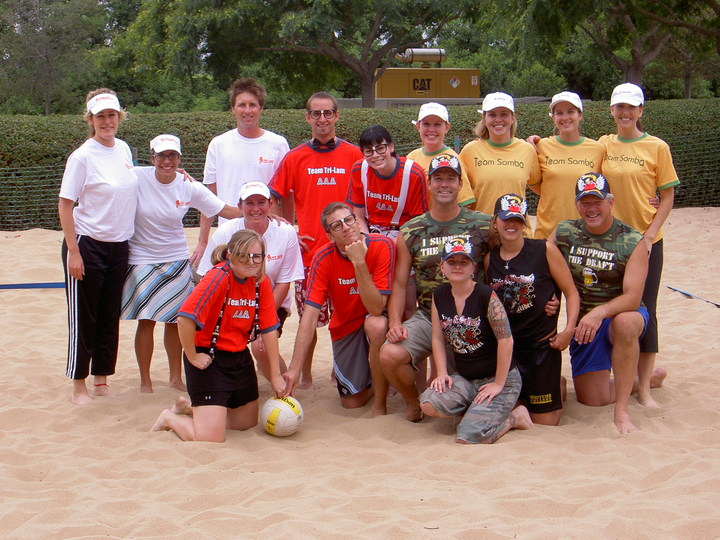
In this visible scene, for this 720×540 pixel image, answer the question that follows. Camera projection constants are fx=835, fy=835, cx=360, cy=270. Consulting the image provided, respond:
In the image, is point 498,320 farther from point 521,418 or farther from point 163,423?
point 163,423

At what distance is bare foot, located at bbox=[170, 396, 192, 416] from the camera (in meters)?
5.14

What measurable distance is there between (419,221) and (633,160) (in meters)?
1.48

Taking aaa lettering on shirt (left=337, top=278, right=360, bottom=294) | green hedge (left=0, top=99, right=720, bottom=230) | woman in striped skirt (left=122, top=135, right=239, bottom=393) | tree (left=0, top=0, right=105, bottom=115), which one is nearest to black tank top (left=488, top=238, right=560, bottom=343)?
aaa lettering on shirt (left=337, top=278, right=360, bottom=294)

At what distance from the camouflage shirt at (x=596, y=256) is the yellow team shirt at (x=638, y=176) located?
1.29ft

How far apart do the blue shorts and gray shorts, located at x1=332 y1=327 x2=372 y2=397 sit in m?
1.37

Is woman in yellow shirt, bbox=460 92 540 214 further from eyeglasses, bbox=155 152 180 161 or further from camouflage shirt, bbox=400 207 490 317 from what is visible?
eyeglasses, bbox=155 152 180 161

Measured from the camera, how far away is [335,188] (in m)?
5.82

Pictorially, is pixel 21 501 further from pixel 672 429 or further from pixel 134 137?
pixel 134 137

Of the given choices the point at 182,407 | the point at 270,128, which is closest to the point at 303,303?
the point at 182,407

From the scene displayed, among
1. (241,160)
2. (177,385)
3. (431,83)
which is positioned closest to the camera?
(241,160)

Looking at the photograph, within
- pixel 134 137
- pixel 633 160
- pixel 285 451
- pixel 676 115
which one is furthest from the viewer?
pixel 676 115

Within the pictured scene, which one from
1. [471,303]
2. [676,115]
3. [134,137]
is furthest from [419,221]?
[676,115]

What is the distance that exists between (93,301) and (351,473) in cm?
224

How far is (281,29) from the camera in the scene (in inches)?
848
